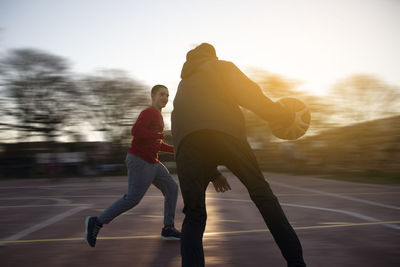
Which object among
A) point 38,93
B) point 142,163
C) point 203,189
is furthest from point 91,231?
point 38,93

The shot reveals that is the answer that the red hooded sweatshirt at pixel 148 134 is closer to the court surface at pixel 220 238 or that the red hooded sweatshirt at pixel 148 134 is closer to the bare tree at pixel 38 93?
the court surface at pixel 220 238

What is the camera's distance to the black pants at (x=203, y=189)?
220 centimetres

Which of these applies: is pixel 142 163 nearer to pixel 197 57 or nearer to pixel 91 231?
pixel 91 231

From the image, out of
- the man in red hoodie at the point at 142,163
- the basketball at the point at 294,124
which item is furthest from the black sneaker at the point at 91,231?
the basketball at the point at 294,124

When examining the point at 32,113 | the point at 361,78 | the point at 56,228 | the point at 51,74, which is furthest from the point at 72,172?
the point at 56,228

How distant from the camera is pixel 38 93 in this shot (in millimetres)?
29391

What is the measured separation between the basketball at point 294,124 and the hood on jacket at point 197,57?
0.54 m

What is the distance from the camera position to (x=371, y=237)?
413cm

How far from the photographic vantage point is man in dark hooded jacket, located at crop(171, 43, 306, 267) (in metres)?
2.19

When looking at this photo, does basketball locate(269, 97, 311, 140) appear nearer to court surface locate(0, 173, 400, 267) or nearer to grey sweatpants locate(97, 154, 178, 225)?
court surface locate(0, 173, 400, 267)

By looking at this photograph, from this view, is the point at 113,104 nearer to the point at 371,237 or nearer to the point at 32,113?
the point at 32,113

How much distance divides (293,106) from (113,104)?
30788 mm

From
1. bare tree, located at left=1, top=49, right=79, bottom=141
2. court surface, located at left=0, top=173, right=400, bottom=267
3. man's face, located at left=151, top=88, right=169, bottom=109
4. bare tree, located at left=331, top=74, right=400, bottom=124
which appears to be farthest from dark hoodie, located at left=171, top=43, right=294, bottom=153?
bare tree, located at left=1, top=49, right=79, bottom=141

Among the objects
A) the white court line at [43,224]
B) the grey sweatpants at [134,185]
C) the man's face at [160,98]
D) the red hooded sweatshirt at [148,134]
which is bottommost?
the white court line at [43,224]
